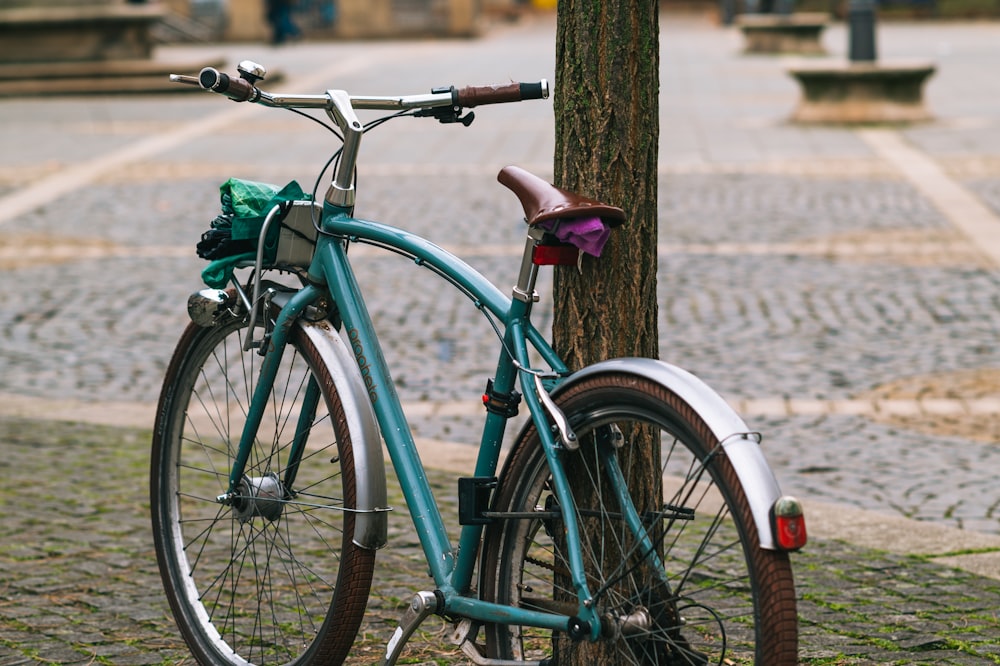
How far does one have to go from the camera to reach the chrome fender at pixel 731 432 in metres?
2.43

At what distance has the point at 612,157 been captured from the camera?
3.22m

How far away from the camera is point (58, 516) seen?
5020mm

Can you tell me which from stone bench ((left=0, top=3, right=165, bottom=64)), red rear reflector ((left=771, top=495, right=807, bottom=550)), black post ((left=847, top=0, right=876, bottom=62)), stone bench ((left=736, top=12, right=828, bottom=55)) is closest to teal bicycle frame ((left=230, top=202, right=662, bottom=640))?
red rear reflector ((left=771, top=495, right=807, bottom=550))

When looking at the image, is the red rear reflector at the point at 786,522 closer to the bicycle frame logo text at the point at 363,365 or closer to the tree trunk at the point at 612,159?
the tree trunk at the point at 612,159

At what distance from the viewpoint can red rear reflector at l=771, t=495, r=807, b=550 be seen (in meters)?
2.41

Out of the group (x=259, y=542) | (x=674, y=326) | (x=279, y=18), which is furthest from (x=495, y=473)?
(x=279, y=18)

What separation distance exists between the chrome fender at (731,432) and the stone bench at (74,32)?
71.8 ft

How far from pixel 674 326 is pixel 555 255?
5.07m

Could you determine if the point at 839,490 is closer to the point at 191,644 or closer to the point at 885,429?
the point at 885,429

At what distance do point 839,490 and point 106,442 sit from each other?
2.71 metres

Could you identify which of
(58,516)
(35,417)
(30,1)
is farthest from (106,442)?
(30,1)

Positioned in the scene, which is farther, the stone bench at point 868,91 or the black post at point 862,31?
the black post at point 862,31

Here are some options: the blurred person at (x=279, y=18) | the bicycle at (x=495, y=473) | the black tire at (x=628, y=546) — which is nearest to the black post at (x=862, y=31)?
the bicycle at (x=495, y=473)

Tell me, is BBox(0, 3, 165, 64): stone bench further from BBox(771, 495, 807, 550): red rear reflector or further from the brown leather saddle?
BBox(771, 495, 807, 550): red rear reflector
